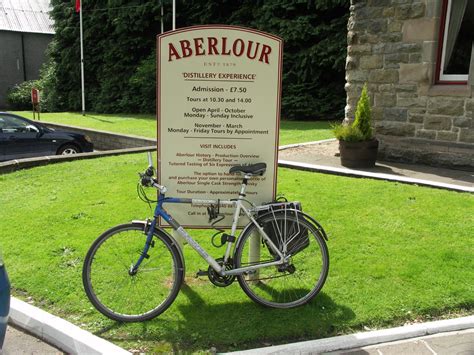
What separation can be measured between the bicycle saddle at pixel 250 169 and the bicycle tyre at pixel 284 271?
1.22 ft

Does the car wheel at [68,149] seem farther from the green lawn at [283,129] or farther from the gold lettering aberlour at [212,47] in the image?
the gold lettering aberlour at [212,47]

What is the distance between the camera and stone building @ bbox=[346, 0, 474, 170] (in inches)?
333

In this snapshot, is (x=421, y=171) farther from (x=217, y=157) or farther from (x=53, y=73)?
(x=53, y=73)

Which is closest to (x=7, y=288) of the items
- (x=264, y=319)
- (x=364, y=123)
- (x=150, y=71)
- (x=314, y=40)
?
(x=264, y=319)

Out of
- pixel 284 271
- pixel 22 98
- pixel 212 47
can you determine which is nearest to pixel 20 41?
pixel 22 98

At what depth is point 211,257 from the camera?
12.7 feet

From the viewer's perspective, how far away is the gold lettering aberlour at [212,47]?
3.88 metres

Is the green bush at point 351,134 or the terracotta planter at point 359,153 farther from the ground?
the green bush at point 351,134

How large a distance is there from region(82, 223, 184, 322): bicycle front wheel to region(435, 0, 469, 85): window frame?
668cm

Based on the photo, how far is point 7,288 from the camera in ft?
9.12

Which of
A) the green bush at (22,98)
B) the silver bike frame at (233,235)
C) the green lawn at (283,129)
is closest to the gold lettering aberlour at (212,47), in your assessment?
the silver bike frame at (233,235)

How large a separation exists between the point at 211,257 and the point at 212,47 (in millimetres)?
1703

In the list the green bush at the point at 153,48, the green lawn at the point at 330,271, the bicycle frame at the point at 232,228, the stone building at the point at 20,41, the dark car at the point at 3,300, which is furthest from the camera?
the stone building at the point at 20,41

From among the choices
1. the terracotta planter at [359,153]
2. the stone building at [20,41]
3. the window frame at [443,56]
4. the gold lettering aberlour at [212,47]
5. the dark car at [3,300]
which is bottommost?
the dark car at [3,300]
